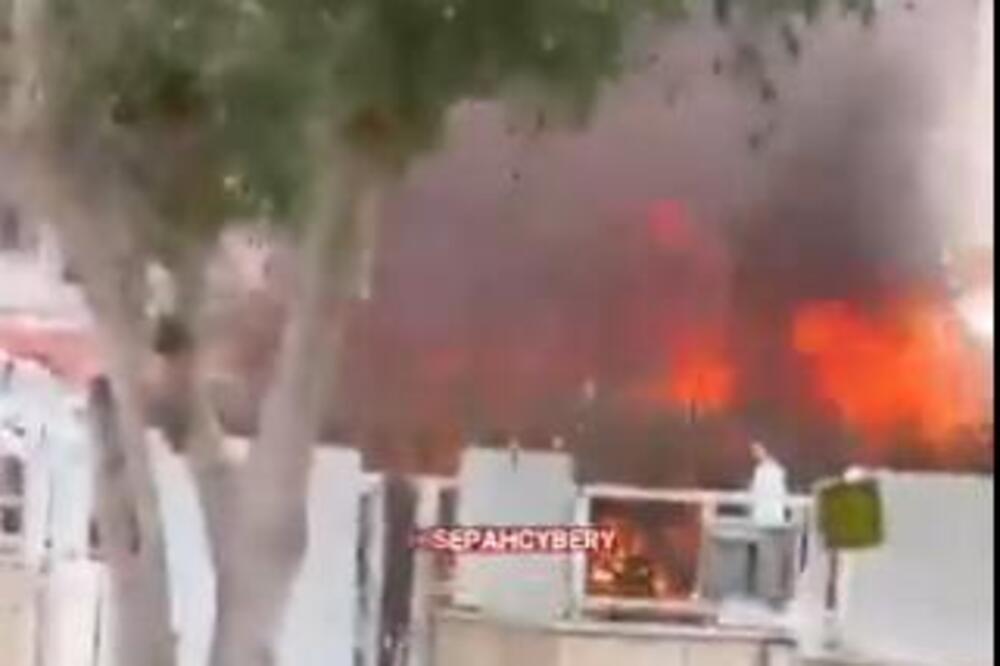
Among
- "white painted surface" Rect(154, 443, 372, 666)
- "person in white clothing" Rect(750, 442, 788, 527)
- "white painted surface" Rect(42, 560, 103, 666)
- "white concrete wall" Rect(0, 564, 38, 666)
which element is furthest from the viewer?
"white concrete wall" Rect(0, 564, 38, 666)

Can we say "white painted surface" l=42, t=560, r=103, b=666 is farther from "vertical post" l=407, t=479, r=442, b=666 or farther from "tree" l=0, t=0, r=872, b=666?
"vertical post" l=407, t=479, r=442, b=666

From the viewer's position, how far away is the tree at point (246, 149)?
1892 mm

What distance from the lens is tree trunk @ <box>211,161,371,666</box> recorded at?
2156 mm

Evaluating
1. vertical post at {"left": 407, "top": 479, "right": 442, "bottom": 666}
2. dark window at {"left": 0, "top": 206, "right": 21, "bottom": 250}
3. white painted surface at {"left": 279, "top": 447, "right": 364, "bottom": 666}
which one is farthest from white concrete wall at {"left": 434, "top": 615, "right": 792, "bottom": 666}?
dark window at {"left": 0, "top": 206, "right": 21, "bottom": 250}

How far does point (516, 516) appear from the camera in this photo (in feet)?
7.57

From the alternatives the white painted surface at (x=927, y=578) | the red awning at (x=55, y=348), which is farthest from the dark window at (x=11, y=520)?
the white painted surface at (x=927, y=578)

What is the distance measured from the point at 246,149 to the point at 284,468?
34 centimetres

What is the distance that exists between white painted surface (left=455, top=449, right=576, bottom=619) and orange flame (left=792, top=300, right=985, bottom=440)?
0.30 metres

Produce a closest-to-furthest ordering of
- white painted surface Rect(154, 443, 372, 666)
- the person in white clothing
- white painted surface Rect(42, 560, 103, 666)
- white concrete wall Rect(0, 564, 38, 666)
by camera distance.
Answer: the person in white clothing < white painted surface Rect(154, 443, 372, 666) < white painted surface Rect(42, 560, 103, 666) < white concrete wall Rect(0, 564, 38, 666)

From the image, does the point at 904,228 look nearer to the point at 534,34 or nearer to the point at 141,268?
the point at 534,34

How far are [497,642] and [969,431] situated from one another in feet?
2.03

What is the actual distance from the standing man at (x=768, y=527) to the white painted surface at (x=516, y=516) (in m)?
0.20

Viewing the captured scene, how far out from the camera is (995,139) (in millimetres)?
2004

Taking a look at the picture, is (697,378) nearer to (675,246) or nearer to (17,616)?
(675,246)
